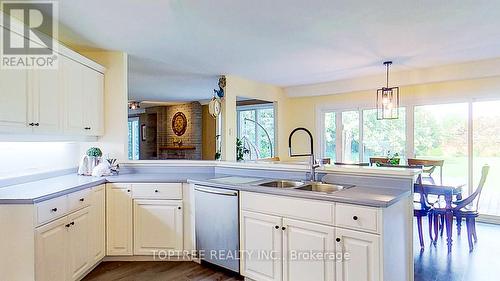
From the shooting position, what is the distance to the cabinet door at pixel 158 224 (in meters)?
3.05

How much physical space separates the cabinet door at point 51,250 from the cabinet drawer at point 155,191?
2.38 ft

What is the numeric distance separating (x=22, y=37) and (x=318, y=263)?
9.34ft

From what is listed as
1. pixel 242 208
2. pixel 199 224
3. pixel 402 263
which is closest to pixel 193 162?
pixel 199 224

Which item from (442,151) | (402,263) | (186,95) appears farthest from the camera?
(186,95)

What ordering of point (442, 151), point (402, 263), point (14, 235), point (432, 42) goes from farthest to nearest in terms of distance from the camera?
point (442, 151) < point (432, 42) < point (402, 263) < point (14, 235)

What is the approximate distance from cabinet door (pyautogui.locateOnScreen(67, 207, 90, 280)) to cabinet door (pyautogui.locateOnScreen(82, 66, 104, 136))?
1.01 meters

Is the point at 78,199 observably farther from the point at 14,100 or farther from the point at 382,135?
the point at 382,135

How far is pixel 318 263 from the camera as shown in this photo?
7.26 feet

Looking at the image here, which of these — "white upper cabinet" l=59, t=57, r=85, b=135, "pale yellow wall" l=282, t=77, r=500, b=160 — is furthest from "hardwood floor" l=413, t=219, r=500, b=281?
"white upper cabinet" l=59, t=57, r=85, b=135

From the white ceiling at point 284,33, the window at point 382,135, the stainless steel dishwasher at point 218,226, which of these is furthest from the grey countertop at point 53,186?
the window at point 382,135

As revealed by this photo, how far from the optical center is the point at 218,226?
2807 mm

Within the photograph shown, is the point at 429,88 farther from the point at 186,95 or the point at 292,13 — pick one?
the point at 186,95

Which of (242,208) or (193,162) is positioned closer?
(242,208)

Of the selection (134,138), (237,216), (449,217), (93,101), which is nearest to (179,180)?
(237,216)
